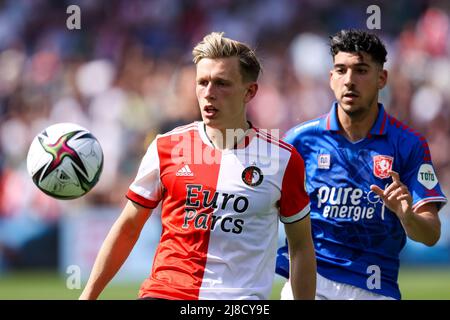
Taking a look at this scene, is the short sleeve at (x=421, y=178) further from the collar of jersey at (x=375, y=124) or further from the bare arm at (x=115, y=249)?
the bare arm at (x=115, y=249)

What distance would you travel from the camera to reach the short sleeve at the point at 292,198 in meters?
5.89

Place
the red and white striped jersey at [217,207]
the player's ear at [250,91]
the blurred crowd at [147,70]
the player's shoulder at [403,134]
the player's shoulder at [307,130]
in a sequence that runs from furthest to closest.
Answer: the blurred crowd at [147,70]
the player's shoulder at [307,130]
the player's shoulder at [403,134]
the player's ear at [250,91]
the red and white striped jersey at [217,207]

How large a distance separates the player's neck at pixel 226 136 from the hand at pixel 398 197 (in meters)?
0.95

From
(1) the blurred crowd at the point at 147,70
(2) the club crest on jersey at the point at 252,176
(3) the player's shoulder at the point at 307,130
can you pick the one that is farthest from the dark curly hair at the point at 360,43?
(1) the blurred crowd at the point at 147,70

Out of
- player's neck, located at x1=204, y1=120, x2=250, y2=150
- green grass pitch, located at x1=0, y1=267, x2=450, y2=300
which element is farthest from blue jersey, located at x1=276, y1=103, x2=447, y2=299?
green grass pitch, located at x1=0, y1=267, x2=450, y2=300

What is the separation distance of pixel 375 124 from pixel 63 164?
7.39 feet

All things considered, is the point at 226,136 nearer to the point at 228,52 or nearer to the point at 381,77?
the point at 228,52

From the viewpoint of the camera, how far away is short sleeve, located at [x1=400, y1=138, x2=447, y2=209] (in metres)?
6.73

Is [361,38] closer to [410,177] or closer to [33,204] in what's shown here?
[410,177]

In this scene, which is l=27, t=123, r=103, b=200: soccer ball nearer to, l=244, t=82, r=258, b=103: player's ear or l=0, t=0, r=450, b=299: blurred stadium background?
l=244, t=82, r=258, b=103: player's ear

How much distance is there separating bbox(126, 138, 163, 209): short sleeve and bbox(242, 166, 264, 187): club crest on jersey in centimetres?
52

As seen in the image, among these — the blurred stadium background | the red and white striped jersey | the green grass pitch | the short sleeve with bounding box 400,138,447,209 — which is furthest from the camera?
the blurred stadium background

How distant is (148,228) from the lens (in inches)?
592

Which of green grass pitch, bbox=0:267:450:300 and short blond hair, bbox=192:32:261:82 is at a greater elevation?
short blond hair, bbox=192:32:261:82
